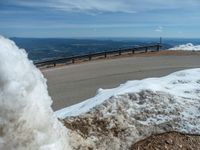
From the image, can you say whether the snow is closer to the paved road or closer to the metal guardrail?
the paved road

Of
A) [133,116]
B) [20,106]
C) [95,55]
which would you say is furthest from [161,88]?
[95,55]

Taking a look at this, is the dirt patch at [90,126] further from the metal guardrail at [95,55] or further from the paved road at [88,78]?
the metal guardrail at [95,55]

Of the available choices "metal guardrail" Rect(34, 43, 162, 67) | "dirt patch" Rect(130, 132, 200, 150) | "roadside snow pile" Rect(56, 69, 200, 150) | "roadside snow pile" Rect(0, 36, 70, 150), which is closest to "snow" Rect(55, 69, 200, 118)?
"roadside snow pile" Rect(56, 69, 200, 150)

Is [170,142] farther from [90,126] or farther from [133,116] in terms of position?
[90,126]

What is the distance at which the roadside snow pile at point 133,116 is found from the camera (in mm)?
5727

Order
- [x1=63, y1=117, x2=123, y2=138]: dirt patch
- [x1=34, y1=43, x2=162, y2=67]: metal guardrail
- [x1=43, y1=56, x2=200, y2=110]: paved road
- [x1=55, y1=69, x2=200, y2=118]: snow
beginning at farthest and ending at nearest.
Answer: [x1=34, y1=43, x2=162, y2=67]: metal guardrail
[x1=43, y1=56, x2=200, y2=110]: paved road
[x1=55, y1=69, x2=200, y2=118]: snow
[x1=63, y1=117, x2=123, y2=138]: dirt patch

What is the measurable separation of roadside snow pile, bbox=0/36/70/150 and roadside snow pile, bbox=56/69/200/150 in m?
1.19

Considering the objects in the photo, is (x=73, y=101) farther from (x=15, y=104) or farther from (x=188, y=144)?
(x=15, y=104)

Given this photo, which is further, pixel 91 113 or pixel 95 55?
pixel 95 55

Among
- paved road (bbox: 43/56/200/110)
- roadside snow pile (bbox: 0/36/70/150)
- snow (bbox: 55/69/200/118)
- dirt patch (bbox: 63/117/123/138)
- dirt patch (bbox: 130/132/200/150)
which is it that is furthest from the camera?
paved road (bbox: 43/56/200/110)

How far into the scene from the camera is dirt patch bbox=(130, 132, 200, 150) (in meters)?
5.70

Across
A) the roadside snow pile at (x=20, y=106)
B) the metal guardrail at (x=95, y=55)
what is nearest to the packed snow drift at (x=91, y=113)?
the roadside snow pile at (x=20, y=106)

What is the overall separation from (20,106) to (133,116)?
2.42 meters

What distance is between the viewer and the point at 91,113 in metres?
6.23
